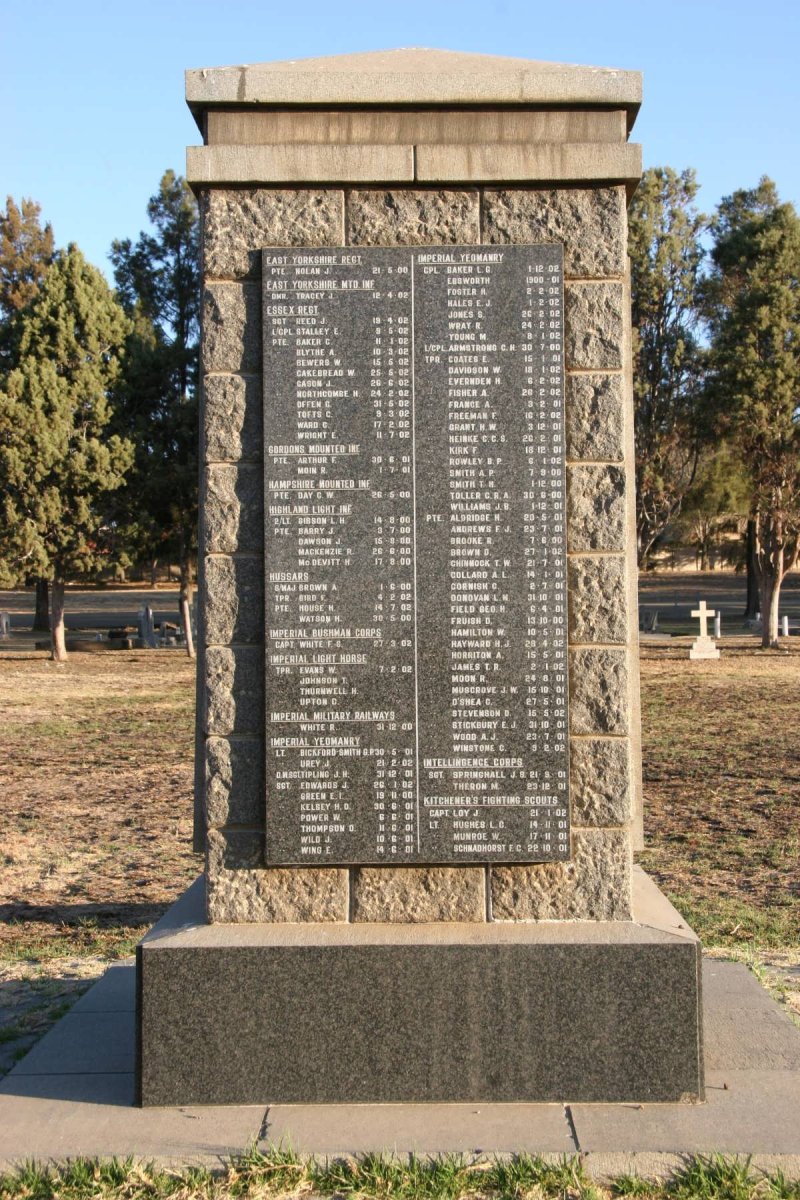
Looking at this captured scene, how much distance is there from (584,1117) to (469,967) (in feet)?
2.05

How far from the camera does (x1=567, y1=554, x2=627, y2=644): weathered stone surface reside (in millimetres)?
4488

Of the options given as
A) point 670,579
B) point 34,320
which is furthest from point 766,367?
point 670,579

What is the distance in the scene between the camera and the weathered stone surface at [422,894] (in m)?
4.47

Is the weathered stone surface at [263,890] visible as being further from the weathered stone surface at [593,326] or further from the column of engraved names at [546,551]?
the weathered stone surface at [593,326]

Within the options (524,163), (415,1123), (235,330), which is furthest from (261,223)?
(415,1123)

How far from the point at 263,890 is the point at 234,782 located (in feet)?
1.37

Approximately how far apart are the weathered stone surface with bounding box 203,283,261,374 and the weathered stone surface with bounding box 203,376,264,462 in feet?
0.20

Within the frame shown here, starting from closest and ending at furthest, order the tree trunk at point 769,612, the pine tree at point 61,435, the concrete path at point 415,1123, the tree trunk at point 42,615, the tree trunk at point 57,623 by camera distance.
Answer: the concrete path at point 415,1123, the pine tree at point 61,435, the tree trunk at point 57,623, the tree trunk at point 769,612, the tree trunk at point 42,615

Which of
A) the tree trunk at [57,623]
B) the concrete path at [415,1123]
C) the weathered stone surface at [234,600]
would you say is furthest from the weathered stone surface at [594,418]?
the tree trunk at [57,623]

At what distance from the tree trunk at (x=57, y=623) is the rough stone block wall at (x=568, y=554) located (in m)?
22.5

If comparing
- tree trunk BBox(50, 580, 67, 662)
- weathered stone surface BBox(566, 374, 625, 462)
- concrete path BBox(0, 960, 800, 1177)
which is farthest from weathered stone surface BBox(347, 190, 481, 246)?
tree trunk BBox(50, 580, 67, 662)

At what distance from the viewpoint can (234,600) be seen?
452 cm

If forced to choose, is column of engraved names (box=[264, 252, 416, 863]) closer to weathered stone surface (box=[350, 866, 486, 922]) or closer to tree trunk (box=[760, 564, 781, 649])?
weathered stone surface (box=[350, 866, 486, 922])

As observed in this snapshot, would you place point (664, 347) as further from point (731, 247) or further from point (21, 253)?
point (21, 253)
